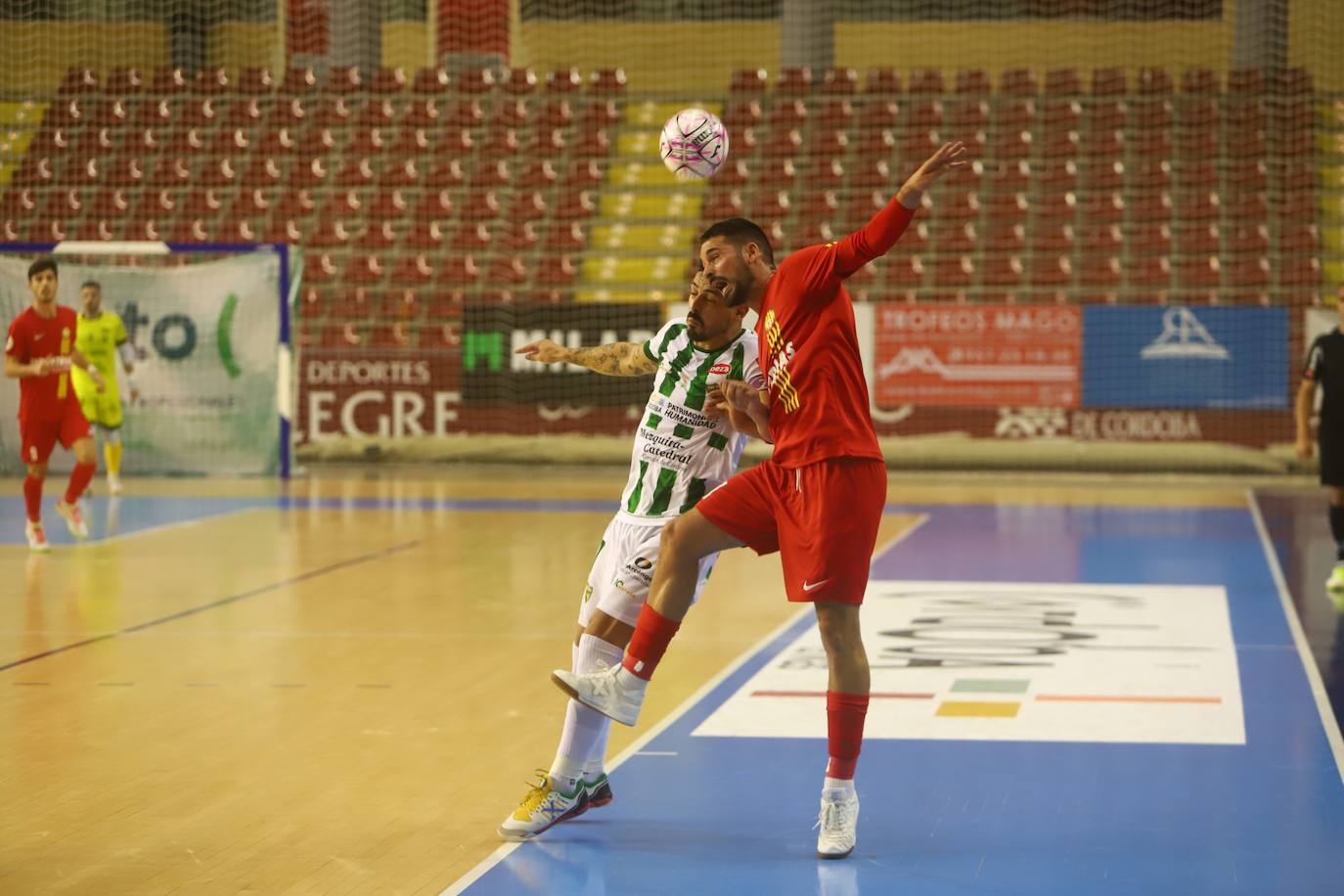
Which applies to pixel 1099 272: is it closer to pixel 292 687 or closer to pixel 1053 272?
pixel 1053 272

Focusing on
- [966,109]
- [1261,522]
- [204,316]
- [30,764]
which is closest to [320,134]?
[204,316]

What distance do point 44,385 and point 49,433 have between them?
0.35 m

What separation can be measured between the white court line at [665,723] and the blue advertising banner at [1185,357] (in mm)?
10822

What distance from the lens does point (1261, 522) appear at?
50.8 ft

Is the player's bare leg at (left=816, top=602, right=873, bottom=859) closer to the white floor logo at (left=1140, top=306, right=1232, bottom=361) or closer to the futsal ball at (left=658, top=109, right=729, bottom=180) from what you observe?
the futsal ball at (left=658, top=109, right=729, bottom=180)

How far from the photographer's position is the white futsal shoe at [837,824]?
5.11 metres

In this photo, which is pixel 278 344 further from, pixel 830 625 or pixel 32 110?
pixel 830 625

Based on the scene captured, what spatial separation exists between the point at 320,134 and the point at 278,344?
290 inches

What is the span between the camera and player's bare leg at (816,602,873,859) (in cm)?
513

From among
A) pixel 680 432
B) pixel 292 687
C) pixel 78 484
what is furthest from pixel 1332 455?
pixel 78 484

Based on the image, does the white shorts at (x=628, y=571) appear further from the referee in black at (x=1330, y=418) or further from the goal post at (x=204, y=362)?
the goal post at (x=204, y=362)

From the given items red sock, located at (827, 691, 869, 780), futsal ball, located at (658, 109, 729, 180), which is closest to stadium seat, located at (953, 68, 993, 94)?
futsal ball, located at (658, 109, 729, 180)

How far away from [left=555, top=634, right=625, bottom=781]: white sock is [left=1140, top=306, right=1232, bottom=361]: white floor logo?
1586 cm

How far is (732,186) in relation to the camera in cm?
2523
